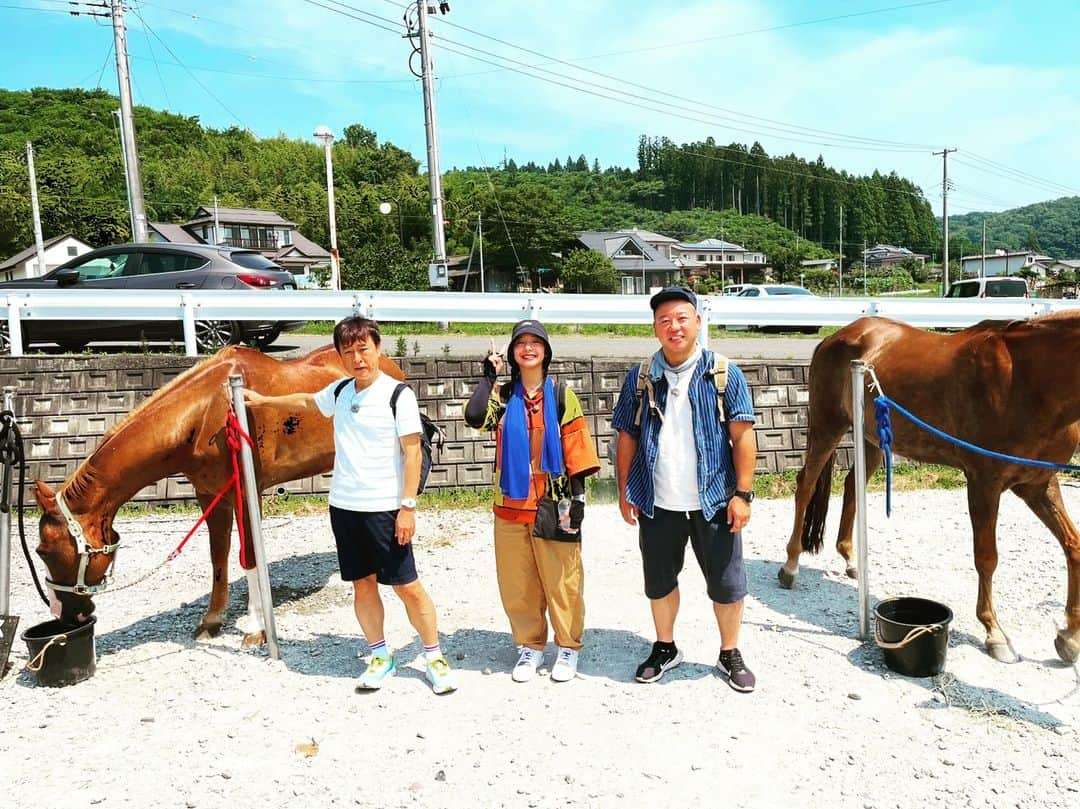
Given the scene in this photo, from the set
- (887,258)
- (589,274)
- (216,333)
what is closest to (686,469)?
(216,333)

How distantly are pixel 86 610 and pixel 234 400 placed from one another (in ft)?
4.76

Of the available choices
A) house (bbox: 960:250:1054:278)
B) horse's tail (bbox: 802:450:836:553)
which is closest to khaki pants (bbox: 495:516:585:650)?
horse's tail (bbox: 802:450:836:553)

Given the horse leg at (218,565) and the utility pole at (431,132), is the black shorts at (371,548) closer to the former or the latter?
the horse leg at (218,565)

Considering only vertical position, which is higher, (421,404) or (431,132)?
(431,132)

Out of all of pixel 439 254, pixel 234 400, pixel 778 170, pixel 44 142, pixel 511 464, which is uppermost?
pixel 778 170

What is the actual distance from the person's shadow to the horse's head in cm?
392

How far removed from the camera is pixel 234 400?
4023mm

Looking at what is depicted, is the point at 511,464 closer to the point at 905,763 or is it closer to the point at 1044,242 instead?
the point at 905,763

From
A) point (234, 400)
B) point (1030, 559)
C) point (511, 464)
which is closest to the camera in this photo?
point (511, 464)

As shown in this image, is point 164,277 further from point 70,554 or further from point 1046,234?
point 1046,234

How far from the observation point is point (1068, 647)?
3818mm

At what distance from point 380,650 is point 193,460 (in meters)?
1.61

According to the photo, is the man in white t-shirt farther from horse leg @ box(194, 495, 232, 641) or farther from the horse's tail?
the horse's tail

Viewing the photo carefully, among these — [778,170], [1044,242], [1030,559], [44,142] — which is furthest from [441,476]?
[1044,242]
